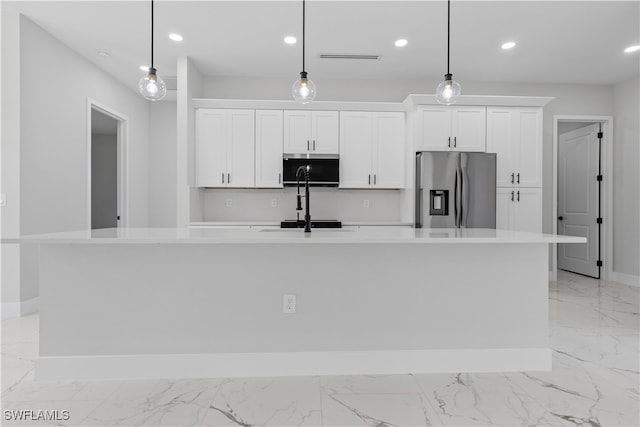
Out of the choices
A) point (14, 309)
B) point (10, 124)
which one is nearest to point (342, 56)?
point (10, 124)

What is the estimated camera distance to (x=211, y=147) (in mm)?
4512

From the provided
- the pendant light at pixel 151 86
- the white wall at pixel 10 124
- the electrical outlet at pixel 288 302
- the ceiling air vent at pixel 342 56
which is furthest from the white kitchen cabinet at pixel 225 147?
the electrical outlet at pixel 288 302

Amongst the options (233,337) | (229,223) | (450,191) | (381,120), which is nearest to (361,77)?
(381,120)

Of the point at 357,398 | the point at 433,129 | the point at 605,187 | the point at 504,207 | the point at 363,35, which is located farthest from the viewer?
the point at 605,187

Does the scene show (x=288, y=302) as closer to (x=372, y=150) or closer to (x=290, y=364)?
(x=290, y=364)

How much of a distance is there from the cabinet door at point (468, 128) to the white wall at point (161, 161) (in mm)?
4247

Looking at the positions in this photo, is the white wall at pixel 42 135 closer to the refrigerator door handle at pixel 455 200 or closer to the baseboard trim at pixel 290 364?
the baseboard trim at pixel 290 364

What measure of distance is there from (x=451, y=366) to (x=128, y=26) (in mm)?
4061

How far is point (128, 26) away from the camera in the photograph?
139 inches

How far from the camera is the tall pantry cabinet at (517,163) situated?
455 centimetres

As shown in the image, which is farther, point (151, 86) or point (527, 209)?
point (527, 209)

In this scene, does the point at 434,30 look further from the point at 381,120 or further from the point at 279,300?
the point at 279,300

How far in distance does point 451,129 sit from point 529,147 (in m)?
1.05

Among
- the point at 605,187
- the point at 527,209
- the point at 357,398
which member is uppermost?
the point at 605,187
